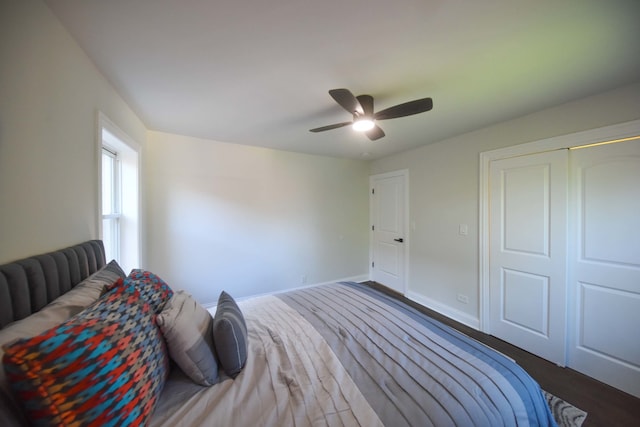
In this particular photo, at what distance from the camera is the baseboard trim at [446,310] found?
2.59m

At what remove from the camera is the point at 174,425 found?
0.74m

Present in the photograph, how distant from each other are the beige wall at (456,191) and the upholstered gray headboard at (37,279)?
3.37 meters

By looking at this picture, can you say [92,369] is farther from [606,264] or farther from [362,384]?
[606,264]

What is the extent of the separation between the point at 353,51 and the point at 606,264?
8.40ft

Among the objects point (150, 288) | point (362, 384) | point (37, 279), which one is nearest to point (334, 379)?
point (362, 384)

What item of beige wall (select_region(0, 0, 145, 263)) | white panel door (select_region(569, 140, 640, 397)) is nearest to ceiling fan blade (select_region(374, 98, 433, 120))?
white panel door (select_region(569, 140, 640, 397))

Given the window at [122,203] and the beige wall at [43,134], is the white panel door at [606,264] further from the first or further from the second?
the window at [122,203]

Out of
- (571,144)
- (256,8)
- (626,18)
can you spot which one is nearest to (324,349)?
(256,8)

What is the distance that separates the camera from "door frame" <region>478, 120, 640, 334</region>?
172 centimetres

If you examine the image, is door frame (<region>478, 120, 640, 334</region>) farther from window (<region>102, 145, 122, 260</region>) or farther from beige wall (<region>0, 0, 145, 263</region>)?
window (<region>102, 145, 122, 260</region>)

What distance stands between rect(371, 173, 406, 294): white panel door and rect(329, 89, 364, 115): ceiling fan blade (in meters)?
2.10

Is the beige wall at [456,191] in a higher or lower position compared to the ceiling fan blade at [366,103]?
lower

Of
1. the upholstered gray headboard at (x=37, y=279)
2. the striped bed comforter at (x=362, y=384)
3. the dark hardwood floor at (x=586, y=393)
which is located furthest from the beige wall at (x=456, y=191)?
the upholstered gray headboard at (x=37, y=279)

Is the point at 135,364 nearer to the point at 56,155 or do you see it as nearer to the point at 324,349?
the point at 324,349
